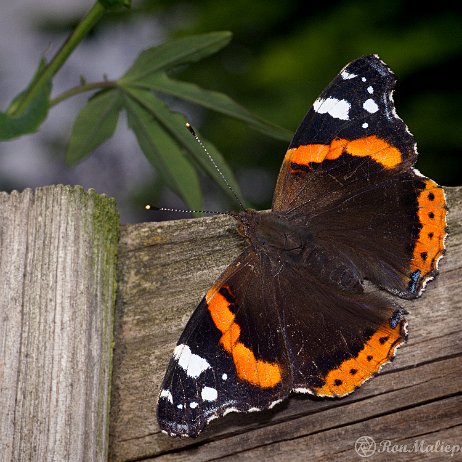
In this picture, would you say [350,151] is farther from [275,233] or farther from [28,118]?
[28,118]

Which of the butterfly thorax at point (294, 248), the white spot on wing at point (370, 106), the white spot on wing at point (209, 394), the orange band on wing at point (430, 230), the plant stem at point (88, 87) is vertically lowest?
the white spot on wing at point (209, 394)

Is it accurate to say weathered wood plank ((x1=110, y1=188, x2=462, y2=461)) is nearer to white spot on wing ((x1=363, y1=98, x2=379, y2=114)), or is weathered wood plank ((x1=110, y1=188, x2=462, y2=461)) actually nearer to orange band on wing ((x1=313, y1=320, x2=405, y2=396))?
orange band on wing ((x1=313, y1=320, x2=405, y2=396))

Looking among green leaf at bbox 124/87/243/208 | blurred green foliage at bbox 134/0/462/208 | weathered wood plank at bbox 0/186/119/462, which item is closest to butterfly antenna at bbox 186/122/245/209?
green leaf at bbox 124/87/243/208

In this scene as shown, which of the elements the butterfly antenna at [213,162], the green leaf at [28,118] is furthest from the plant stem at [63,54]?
the butterfly antenna at [213,162]

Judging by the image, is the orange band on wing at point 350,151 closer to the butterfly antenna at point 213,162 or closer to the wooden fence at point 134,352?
the butterfly antenna at point 213,162

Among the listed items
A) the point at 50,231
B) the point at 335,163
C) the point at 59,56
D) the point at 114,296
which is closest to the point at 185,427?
the point at 114,296

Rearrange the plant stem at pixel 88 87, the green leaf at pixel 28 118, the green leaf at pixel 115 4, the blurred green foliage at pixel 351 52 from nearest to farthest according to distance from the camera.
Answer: the green leaf at pixel 28 118, the green leaf at pixel 115 4, the plant stem at pixel 88 87, the blurred green foliage at pixel 351 52
